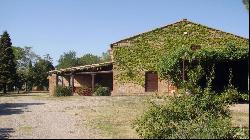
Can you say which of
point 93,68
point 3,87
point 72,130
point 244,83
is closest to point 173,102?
point 72,130

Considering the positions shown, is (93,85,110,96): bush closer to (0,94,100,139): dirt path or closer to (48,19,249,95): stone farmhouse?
(48,19,249,95): stone farmhouse

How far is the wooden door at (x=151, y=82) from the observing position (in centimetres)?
3153

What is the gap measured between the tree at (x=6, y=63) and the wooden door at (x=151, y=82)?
25.1 m

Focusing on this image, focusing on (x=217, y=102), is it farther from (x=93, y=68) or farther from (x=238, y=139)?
(x=93, y=68)

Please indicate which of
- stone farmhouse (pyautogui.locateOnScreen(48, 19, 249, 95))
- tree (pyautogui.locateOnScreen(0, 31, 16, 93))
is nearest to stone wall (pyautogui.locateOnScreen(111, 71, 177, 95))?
stone farmhouse (pyautogui.locateOnScreen(48, 19, 249, 95))

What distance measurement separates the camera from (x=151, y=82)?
31609mm

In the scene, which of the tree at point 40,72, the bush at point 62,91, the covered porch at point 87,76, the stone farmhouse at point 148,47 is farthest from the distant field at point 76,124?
the tree at point 40,72

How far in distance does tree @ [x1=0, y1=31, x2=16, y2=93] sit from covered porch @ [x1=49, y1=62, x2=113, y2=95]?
35.6ft

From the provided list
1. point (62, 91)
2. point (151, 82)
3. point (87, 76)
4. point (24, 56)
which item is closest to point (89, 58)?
point (24, 56)

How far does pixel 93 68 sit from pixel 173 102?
2298 centimetres

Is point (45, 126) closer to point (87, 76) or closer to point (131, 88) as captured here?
point (131, 88)

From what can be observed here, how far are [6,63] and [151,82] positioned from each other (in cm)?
2753

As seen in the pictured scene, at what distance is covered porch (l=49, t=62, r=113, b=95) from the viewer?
33.3m

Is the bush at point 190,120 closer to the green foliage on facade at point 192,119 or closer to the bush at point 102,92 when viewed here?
the green foliage on facade at point 192,119
